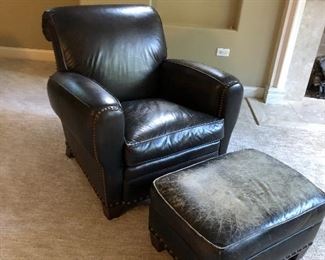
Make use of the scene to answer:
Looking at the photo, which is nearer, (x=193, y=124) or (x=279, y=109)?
(x=193, y=124)

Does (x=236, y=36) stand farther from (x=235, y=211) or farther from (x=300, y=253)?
(x=235, y=211)

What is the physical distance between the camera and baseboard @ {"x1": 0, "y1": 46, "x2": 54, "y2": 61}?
360 centimetres

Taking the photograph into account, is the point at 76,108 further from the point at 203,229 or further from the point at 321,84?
the point at 321,84

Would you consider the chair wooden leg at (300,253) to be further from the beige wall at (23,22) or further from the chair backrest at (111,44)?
the beige wall at (23,22)

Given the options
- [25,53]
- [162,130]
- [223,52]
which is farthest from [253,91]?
[25,53]

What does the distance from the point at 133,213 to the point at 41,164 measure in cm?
68

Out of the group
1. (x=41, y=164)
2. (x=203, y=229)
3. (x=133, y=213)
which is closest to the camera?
(x=203, y=229)

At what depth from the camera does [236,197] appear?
49.4 inches

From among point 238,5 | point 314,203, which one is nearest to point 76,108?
point 314,203

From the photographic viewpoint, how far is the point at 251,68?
3.11 metres

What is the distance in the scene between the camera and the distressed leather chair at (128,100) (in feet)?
4.83

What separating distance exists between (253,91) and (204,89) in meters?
1.52

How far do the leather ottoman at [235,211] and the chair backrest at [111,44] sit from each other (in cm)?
76

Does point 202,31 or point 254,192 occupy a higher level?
point 202,31
